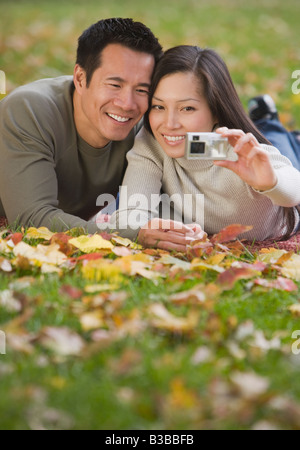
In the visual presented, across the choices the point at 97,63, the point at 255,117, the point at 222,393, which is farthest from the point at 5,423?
the point at 255,117

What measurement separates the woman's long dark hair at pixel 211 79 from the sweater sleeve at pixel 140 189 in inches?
10.1

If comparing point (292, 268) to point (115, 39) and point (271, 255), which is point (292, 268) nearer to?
point (271, 255)

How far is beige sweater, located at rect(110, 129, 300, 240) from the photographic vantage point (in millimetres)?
2965

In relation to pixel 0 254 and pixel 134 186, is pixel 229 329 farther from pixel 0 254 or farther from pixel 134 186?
pixel 134 186

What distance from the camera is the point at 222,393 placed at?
156 centimetres

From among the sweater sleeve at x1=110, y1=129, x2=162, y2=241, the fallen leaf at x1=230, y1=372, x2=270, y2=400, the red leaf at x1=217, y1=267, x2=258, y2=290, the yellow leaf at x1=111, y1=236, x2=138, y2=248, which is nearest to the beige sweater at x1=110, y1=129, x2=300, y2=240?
the sweater sleeve at x1=110, y1=129, x2=162, y2=241

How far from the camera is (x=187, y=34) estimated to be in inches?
332

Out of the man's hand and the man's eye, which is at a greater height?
the man's eye

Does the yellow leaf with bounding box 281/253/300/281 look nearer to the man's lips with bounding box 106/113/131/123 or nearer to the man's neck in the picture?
the man's lips with bounding box 106/113/131/123

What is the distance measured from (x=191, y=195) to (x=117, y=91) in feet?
2.01

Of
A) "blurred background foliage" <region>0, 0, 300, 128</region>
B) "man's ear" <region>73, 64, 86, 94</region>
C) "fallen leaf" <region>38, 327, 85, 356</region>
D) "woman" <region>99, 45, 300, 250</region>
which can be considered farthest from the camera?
"blurred background foliage" <region>0, 0, 300, 128</region>

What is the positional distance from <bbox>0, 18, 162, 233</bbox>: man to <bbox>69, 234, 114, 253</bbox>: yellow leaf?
0.93 feet

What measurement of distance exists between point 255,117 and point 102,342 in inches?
116
